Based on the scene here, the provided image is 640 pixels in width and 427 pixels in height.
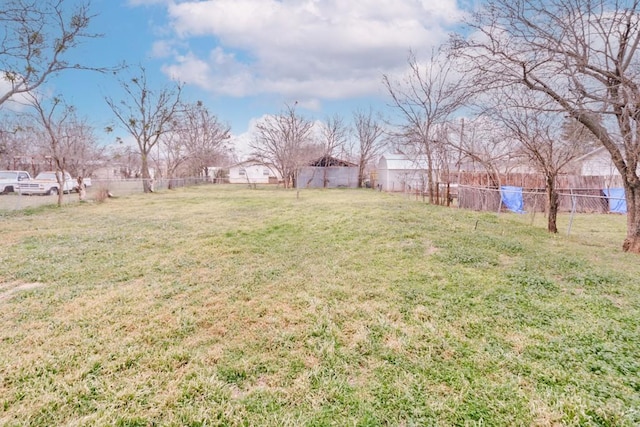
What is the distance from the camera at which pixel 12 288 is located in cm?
375

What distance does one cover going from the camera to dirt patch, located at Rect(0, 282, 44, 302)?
11.6 feet

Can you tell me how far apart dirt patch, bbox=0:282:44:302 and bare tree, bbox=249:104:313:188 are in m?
22.5

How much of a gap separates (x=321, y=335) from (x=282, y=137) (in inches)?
1021

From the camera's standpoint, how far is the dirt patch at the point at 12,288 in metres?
3.53

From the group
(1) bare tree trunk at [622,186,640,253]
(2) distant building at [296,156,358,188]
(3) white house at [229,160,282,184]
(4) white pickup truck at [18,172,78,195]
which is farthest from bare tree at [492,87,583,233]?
(3) white house at [229,160,282,184]

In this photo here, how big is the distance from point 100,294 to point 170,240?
2678 millimetres

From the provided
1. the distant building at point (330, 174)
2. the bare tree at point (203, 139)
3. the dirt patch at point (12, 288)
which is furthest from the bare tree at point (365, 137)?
the dirt patch at point (12, 288)

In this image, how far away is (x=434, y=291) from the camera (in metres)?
3.53

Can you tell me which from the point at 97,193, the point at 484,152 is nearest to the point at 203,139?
the point at 97,193

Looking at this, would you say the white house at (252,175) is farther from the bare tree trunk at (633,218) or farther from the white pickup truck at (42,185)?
the bare tree trunk at (633,218)

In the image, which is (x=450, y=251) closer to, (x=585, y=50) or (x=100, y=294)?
(x=585, y=50)

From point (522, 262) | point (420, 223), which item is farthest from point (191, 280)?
point (420, 223)

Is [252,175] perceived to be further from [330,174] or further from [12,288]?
[12,288]

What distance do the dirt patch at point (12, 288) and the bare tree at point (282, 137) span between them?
22513mm
